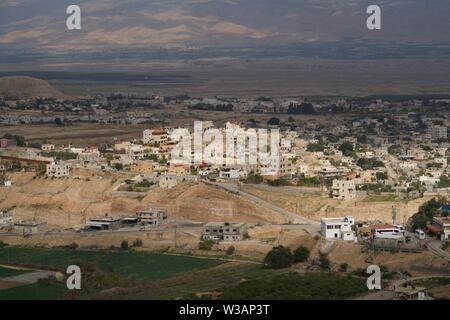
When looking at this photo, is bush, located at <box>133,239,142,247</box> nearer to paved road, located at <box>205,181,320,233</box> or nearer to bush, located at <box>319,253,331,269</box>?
paved road, located at <box>205,181,320,233</box>

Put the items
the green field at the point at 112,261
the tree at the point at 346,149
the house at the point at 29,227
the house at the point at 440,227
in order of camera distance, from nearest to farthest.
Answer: the green field at the point at 112,261
the house at the point at 440,227
the house at the point at 29,227
the tree at the point at 346,149

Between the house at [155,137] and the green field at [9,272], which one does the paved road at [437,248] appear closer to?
the green field at [9,272]

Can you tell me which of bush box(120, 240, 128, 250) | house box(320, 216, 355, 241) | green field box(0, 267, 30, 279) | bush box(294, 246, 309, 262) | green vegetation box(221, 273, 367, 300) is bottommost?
green field box(0, 267, 30, 279)

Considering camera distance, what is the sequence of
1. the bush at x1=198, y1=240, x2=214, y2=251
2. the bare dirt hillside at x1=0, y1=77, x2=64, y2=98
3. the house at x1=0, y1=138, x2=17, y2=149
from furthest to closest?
the bare dirt hillside at x1=0, y1=77, x2=64, y2=98
the house at x1=0, y1=138, x2=17, y2=149
the bush at x1=198, y1=240, x2=214, y2=251

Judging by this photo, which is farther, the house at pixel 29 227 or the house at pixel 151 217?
the house at pixel 29 227

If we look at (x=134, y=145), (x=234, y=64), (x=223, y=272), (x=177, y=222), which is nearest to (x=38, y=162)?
(x=134, y=145)

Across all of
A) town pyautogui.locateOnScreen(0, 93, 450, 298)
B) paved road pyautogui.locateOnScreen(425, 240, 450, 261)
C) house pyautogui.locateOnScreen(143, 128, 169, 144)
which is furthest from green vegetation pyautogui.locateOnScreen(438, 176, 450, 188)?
house pyautogui.locateOnScreen(143, 128, 169, 144)

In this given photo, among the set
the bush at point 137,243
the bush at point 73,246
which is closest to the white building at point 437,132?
the bush at point 137,243
